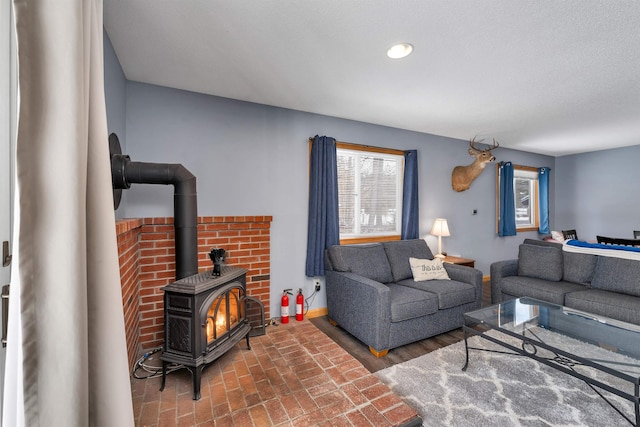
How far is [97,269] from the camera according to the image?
86 cm

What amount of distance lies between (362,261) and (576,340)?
174cm

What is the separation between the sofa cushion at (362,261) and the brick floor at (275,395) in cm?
92

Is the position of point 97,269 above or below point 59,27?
below

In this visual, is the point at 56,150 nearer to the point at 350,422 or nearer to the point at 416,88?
the point at 350,422

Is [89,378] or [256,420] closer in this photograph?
Result: [89,378]

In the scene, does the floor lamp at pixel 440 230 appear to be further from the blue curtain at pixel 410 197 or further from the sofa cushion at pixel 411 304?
the sofa cushion at pixel 411 304

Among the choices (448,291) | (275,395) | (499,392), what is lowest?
(499,392)

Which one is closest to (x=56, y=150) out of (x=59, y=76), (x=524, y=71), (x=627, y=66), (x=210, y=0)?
(x=59, y=76)

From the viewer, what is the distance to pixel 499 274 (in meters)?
3.33

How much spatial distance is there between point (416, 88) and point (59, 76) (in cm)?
259

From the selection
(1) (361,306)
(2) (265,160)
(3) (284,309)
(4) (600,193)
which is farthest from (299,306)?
(4) (600,193)

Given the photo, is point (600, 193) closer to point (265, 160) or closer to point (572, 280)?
point (572, 280)

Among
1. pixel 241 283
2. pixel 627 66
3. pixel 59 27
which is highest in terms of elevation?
pixel 627 66

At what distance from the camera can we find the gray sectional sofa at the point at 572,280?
2512 mm
